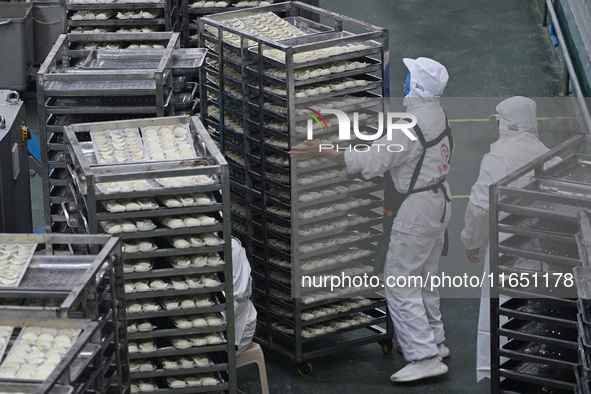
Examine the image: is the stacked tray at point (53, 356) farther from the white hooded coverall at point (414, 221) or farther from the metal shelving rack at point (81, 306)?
the white hooded coverall at point (414, 221)

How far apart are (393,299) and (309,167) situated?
1056 mm

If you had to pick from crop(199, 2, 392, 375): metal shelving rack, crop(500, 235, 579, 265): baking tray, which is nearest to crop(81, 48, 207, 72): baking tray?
crop(199, 2, 392, 375): metal shelving rack

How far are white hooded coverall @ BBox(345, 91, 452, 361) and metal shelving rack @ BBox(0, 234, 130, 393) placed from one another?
239 cm

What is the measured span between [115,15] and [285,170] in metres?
2.63

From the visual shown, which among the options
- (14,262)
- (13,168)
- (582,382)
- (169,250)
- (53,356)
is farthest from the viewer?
(13,168)

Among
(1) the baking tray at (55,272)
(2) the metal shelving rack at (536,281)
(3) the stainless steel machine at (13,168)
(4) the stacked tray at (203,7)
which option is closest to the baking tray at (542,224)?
(2) the metal shelving rack at (536,281)

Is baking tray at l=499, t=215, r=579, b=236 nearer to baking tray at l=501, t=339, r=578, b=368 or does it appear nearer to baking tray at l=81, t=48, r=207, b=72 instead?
baking tray at l=501, t=339, r=578, b=368

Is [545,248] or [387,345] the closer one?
[545,248]

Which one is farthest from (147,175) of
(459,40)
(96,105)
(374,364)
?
(459,40)

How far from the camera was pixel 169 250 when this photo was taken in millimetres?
5367

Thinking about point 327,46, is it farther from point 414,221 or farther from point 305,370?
point 305,370

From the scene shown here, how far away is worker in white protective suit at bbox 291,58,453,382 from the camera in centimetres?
640

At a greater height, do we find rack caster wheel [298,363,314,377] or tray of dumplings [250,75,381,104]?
tray of dumplings [250,75,381,104]

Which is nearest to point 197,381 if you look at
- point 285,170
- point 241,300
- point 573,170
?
point 241,300
